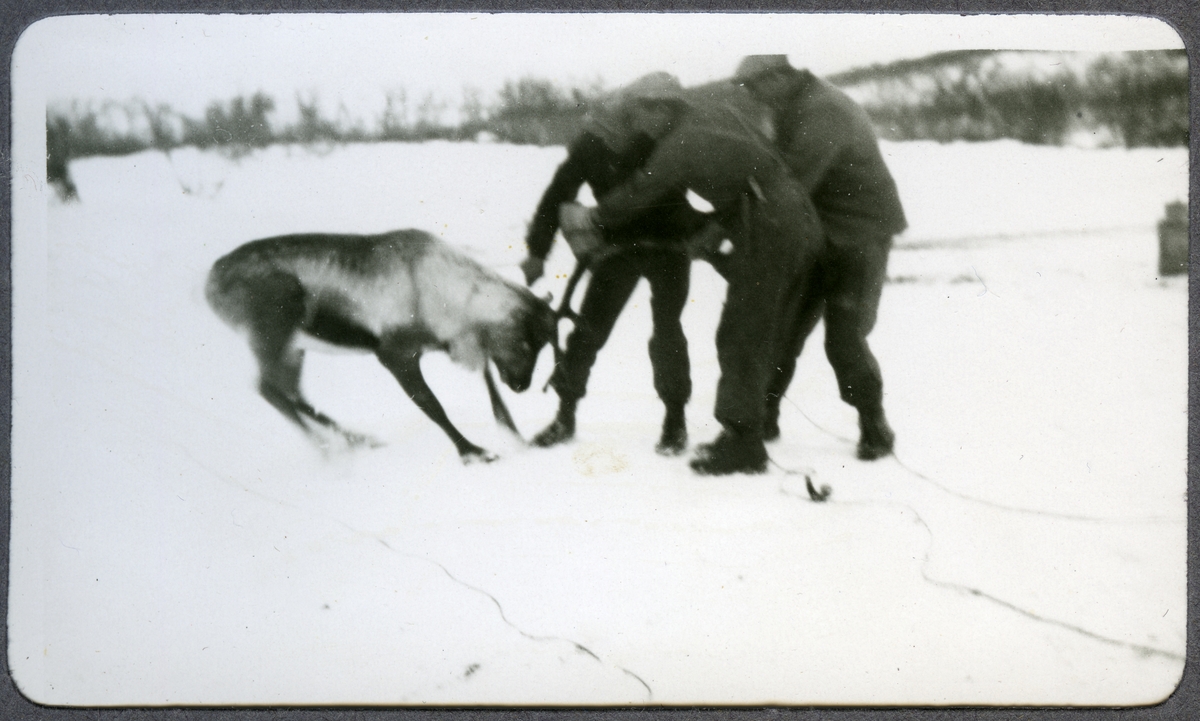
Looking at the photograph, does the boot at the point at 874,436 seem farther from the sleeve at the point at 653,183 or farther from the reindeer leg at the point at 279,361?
the reindeer leg at the point at 279,361

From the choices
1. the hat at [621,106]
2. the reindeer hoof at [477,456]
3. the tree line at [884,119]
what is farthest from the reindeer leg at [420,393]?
the hat at [621,106]

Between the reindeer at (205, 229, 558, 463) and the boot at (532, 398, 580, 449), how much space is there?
58 mm

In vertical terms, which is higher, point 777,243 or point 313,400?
point 777,243

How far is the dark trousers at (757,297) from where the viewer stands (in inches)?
48.3

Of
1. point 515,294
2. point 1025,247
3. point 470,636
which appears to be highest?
point 1025,247

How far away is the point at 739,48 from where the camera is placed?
48.8 inches

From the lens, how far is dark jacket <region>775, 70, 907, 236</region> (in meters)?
1.22

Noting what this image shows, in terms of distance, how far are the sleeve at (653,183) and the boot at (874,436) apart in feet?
1.39

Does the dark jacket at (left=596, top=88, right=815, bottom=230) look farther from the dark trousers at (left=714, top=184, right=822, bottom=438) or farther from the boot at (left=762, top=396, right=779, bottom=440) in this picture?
the boot at (left=762, top=396, right=779, bottom=440)

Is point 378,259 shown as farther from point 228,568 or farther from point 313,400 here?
point 228,568

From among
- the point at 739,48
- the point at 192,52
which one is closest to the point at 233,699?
the point at 192,52

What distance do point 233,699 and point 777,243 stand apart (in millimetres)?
1028

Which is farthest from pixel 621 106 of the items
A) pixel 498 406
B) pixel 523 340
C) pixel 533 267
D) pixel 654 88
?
pixel 498 406

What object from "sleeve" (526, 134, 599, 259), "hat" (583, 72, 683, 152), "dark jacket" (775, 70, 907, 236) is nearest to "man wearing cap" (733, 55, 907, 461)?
"dark jacket" (775, 70, 907, 236)
